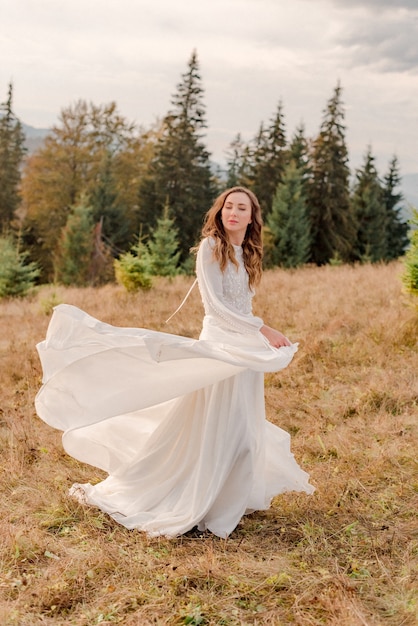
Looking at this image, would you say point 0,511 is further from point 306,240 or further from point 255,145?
point 255,145

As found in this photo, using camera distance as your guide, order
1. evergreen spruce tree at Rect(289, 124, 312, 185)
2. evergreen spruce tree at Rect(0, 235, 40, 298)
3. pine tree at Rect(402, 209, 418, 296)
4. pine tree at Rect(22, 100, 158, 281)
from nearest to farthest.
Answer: pine tree at Rect(402, 209, 418, 296)
evergreen spruce tree at Rect(0, 235, 40, 298)
evergreen spruce tree at Rect(289, 124, 312, 185)
pine tree at Rect(22, 100, 158, 281)

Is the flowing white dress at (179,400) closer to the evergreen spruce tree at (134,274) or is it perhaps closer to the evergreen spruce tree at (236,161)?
the evergreen spruce tree at (134,274)

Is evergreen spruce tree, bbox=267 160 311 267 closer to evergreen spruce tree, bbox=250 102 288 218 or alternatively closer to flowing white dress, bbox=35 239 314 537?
evergreen spruce tree, bbox=250 102 288 218

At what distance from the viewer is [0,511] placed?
201 inches

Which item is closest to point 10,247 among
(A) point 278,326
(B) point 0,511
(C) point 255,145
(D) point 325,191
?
(A) point 278,326

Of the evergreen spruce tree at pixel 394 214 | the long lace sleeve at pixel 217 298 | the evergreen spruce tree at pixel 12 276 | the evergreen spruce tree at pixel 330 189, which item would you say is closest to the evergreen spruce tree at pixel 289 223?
the evergreen spruce tree at pixel 330 189

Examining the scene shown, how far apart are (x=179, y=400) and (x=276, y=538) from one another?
4.34 feet

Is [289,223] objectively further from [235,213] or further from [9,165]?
[235,213]

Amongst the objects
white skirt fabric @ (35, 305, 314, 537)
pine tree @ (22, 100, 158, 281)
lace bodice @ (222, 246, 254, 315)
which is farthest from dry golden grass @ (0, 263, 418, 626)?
pine tree @ (22, 100, 158, 281)

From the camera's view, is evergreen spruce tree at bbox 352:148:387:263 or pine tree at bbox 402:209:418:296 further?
evergreen spruce tree at bbox 352:148:387:263

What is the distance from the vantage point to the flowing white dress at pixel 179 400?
470 cm

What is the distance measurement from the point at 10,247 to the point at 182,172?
22.8 meters

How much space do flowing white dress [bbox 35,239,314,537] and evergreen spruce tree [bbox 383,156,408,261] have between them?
4383 centimetres

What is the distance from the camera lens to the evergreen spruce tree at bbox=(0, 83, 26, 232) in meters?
44.6
